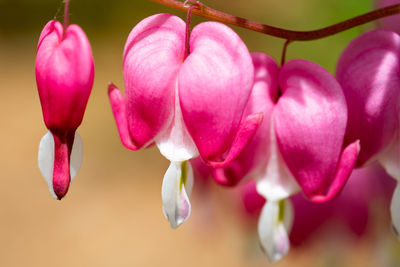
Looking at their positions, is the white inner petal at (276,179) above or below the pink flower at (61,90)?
below

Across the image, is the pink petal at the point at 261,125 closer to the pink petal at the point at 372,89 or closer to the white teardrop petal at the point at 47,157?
the pink petal at the point at 372,89

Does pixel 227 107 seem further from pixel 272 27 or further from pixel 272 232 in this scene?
pixel 272 232

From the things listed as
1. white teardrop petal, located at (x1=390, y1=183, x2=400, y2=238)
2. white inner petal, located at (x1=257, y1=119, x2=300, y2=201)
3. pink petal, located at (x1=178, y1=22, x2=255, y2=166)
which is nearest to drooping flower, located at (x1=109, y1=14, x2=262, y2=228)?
pink petal, located at (x1=178, y1=22, x2=255, y2=166)

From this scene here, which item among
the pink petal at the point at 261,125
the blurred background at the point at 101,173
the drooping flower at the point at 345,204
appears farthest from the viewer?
the blurred background at the point at 101,173

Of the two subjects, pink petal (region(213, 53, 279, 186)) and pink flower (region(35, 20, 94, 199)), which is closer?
pink flower (region(35, 20, 94, 199))

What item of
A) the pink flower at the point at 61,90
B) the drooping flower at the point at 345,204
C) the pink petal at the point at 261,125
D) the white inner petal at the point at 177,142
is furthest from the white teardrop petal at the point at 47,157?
the drooping flower at the point at 345,204

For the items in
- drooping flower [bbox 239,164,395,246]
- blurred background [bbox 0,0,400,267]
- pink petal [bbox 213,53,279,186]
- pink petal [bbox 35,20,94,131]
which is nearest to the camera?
pink petal [bbox 35,20,94,131]

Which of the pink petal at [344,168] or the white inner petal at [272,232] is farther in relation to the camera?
the white inner petal at [272,232]

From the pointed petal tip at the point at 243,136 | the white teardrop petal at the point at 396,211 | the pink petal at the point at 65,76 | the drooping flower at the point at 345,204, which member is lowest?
the drooping flower at the point at 345,204

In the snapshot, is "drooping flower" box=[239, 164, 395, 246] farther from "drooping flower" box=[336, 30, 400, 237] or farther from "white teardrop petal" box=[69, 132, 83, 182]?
"white teardrop petal" box=[69, 132, 83, 182]

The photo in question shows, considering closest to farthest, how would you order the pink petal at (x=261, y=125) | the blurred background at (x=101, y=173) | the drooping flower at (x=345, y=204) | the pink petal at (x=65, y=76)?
the pink petal at (x=65, y=76)
the pink petal at (x=261, y=125)
the drooping flower at (x=345, y=204)
the blurred background at (x=101, y=173)
